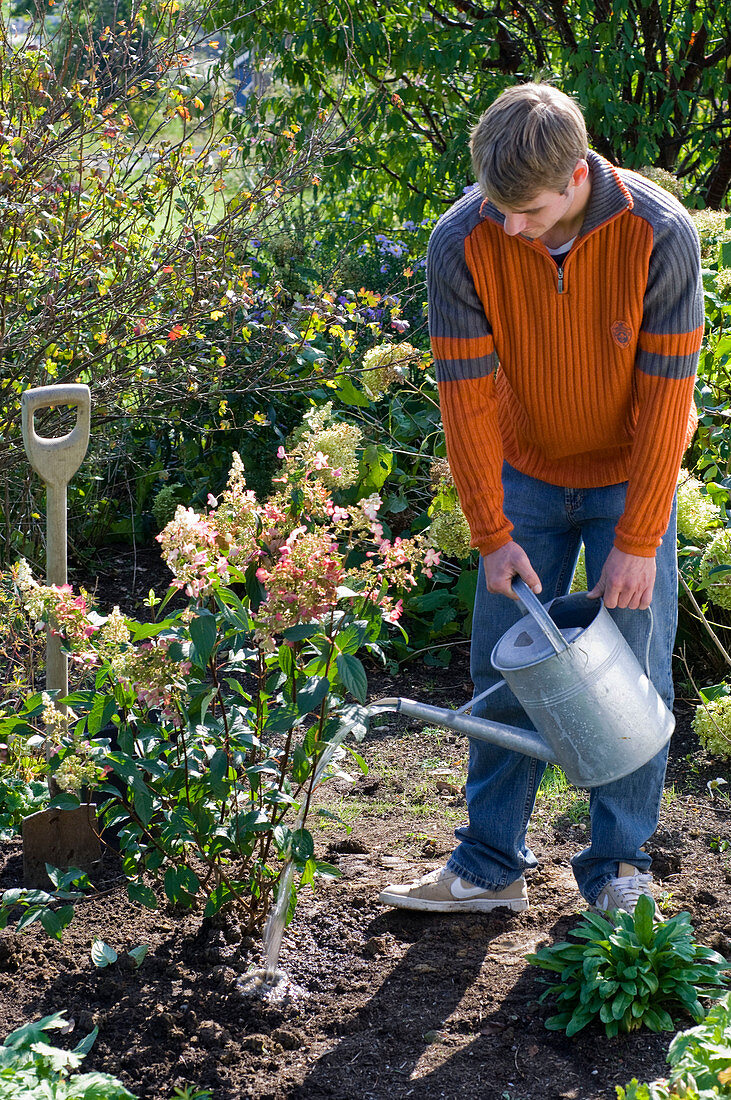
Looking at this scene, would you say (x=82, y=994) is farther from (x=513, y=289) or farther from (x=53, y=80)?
(x=53, y=80)

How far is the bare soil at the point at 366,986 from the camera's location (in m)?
1.76

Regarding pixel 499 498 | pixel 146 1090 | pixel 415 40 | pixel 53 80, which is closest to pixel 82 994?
pixel 146 1090

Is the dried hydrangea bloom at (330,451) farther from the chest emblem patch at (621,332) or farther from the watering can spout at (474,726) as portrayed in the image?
the chest emblem patch at (621,332)

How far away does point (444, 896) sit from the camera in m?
2.19

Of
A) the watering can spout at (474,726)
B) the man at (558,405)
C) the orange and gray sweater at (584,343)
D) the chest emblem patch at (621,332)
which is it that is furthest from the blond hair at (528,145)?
the watering can spout at (474,726)

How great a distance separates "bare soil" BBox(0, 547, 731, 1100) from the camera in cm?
176

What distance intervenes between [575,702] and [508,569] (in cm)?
28

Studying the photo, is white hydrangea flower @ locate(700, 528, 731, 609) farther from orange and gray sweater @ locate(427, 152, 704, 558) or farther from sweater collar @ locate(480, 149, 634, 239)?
sweater collar @ locate(480, 149, 634, 239)

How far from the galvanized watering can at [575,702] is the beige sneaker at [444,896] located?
48cm

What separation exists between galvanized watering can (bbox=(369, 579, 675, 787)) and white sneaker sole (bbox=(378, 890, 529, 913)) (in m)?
0.49

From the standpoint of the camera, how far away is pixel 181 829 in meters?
1.92

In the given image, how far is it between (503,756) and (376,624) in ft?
1.61

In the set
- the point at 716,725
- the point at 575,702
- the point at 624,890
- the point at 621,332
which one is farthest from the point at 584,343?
the point at 716,725

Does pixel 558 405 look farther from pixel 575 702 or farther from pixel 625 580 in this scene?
pixel 575 702
